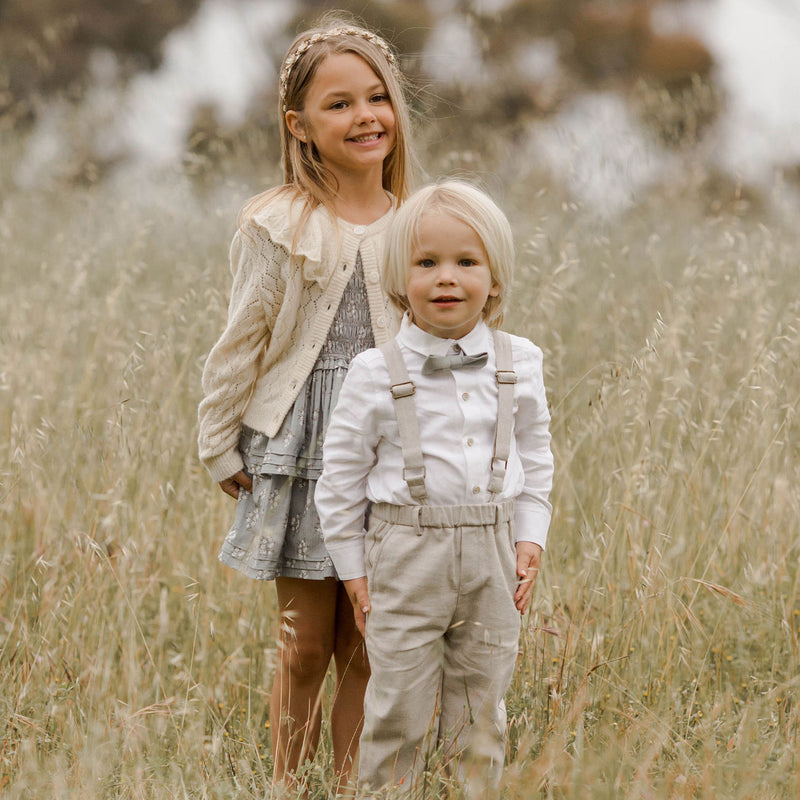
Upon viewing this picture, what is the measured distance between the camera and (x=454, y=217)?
1.79m

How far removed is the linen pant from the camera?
1766mm

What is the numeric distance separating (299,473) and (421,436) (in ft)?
1.26

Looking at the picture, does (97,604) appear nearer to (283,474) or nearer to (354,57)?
(283,474)

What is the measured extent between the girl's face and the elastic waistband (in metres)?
0.76

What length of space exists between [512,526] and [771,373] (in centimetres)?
101

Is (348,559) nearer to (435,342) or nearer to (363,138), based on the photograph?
(435,342)

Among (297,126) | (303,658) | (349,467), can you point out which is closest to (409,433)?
(349,467)

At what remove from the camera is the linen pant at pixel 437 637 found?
69.5 inches

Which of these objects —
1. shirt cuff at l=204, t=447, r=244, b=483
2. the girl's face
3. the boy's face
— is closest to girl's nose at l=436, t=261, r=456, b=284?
the boy's face

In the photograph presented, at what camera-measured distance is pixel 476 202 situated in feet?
5.93

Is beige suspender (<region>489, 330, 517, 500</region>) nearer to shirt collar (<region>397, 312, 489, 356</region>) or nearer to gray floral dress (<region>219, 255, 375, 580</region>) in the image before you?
shirt collar (<region>397, 312, 489, 356</region>)

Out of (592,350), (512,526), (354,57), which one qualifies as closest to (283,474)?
(512,526)

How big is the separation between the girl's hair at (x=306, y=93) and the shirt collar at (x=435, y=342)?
363 millimetres

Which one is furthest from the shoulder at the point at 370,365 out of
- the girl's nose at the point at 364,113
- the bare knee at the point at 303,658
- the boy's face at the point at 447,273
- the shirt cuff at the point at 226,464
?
the bare knee at the point at 303,658
